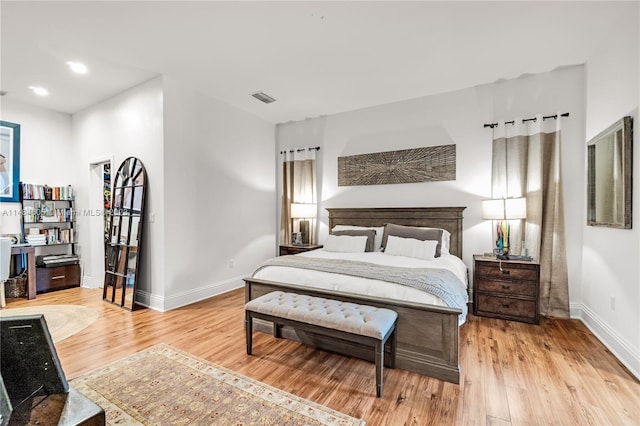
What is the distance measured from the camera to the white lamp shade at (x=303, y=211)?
16.0 ft

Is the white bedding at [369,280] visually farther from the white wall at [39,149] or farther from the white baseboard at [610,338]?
the white wall at [39,149]

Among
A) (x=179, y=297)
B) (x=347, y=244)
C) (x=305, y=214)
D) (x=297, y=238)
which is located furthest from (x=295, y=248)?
(x=179, y=297)

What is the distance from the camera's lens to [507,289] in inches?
127

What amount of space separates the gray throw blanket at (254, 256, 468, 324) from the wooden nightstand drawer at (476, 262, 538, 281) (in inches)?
33.3

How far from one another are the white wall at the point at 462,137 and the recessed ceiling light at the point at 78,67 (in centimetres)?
304

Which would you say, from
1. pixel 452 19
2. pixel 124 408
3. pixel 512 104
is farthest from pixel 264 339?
pixel 512 104

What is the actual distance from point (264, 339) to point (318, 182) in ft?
9.63

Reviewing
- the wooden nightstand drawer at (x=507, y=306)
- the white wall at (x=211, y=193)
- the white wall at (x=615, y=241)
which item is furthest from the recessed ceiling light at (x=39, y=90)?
the white wall at (x=615, y=241)

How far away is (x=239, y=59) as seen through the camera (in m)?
3.14

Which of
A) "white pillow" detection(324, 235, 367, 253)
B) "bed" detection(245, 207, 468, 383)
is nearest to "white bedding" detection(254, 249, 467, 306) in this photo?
"bed" detection(245, 207, 468, 383)

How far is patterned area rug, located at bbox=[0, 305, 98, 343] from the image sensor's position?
9.78ft

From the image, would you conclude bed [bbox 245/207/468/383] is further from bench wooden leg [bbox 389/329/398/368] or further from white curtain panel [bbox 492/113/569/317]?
white curtain panel [bbox 492/113/569/317]

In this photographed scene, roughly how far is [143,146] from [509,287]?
187 inches

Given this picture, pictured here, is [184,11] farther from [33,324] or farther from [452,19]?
[33,324]
